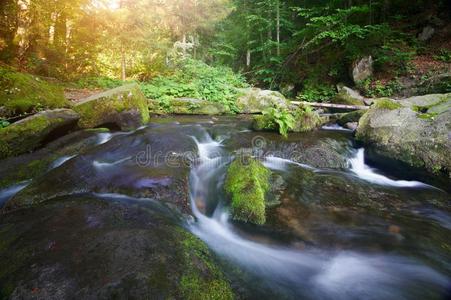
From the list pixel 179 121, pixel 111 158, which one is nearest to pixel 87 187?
pixel 111 158

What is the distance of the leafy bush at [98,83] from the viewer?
11875mm

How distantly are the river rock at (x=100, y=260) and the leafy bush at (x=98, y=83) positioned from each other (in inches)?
390

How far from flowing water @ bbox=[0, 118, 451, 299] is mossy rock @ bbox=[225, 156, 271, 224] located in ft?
0.55

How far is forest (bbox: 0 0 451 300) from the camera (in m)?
2.45

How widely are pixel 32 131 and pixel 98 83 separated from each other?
24.9ft

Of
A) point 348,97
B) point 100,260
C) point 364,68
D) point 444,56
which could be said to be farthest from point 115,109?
point 444,56

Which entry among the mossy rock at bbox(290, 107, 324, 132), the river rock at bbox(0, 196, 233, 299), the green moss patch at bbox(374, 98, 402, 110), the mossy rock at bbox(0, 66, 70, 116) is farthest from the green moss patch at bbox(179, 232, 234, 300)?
the green moss patch at bbox(374, 98, 402, 110)

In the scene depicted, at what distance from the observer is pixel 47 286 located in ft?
6.66

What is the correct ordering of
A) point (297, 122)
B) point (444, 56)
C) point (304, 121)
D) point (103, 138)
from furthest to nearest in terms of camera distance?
point (444, 56), point (304, 121), point (297, 122), point (103, 138)

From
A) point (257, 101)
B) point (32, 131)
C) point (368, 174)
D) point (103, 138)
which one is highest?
point (257, 101)

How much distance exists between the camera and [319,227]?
3.77m

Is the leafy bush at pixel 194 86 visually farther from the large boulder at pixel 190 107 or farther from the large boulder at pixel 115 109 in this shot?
the large boulder at pixel 115 109

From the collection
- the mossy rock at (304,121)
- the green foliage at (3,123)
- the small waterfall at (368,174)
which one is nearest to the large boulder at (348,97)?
the mossy rock at (304,121)

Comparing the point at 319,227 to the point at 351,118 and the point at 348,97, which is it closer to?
the point at 351,118
